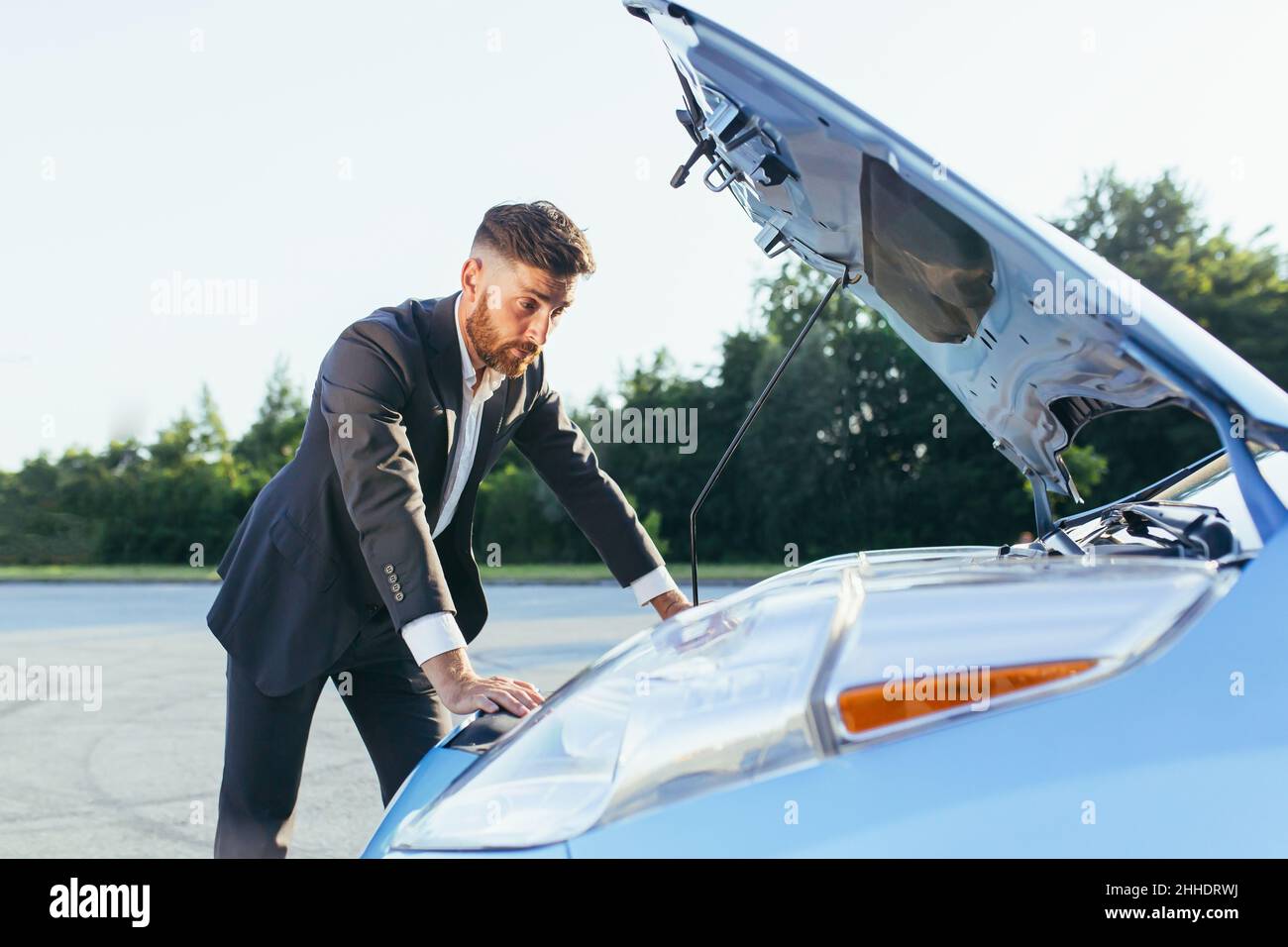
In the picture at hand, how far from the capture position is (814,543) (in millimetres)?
29875

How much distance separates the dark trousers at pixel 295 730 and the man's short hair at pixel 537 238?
2.78ft

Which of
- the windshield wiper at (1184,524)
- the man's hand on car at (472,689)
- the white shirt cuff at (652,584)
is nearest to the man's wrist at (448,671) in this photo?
the man's hand on car at (472,689)

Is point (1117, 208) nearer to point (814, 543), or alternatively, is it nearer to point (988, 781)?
point (814, 543)

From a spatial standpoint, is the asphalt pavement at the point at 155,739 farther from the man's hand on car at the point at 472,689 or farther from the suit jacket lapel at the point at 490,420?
the man's hand on car at the point at 472,689

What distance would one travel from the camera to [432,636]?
1.93 meters

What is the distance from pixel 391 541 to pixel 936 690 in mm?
1156

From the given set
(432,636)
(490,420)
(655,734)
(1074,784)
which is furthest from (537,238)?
(1074,784)

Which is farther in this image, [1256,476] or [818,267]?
[818,267]

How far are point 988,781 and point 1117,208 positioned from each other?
33.1 meters

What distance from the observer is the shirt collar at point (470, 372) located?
2328 millimetres

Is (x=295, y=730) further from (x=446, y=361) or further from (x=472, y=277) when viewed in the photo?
(x=472, y=277)

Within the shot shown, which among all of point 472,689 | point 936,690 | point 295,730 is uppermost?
point 936,690

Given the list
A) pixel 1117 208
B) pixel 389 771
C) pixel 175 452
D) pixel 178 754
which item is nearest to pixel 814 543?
pixel 1117 208

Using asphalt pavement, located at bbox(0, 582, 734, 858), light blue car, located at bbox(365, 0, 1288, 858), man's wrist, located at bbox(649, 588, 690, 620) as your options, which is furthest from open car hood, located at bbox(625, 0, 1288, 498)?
asphalt pavement, located at bbox(0, 582, 734, 858)
